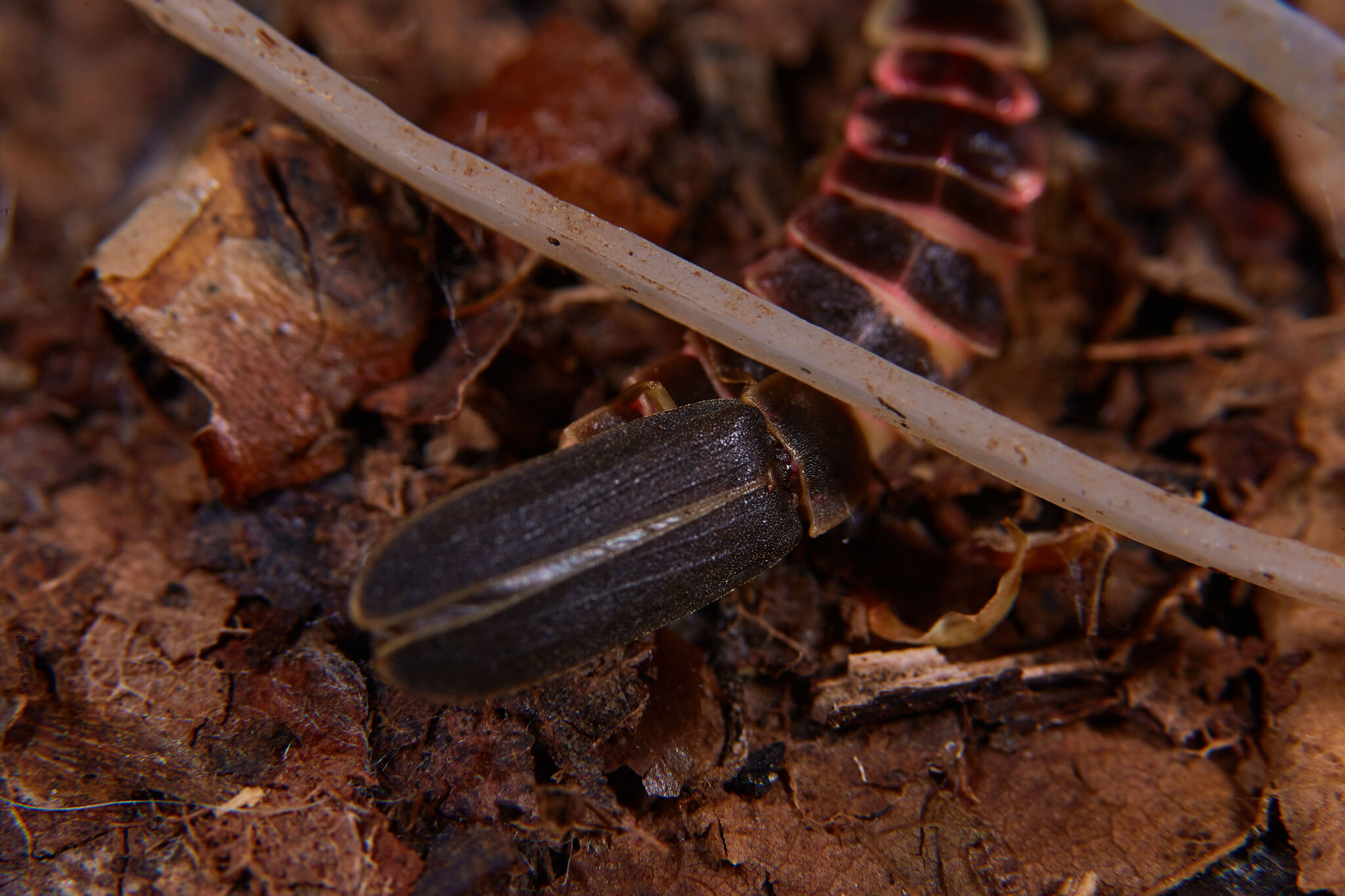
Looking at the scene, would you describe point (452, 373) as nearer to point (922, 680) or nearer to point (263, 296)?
point (263, 296)

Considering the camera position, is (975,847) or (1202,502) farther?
(1202,502)

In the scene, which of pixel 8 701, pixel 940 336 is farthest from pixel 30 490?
pixel 940 336

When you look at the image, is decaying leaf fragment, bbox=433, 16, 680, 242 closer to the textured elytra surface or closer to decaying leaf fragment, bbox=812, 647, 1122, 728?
the textured elytra surface

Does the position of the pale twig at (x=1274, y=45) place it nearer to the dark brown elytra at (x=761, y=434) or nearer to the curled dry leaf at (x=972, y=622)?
the dark brown elytra at (x=761, y=434)

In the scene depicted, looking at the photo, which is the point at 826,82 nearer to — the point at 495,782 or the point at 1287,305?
the point at 1287,305

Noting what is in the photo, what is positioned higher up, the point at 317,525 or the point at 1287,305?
the point at 317,525

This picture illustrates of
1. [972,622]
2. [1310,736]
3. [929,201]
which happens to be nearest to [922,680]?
[972,622]
